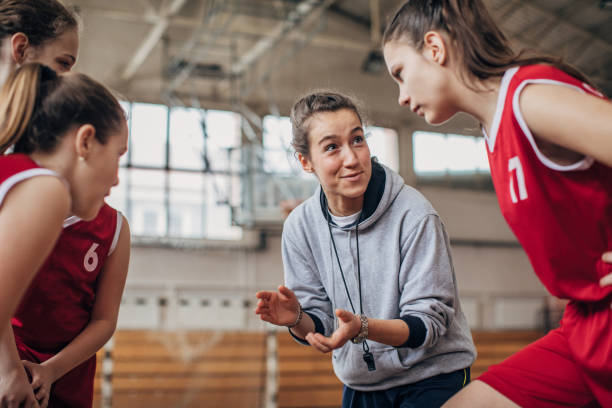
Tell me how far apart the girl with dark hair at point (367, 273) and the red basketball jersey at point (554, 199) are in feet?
1.44

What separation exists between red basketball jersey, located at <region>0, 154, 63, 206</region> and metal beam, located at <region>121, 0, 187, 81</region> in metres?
8.81

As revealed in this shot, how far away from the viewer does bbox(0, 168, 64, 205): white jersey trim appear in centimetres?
119

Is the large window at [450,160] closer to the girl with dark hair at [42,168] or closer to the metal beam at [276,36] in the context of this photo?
the metal beam at [276,36]

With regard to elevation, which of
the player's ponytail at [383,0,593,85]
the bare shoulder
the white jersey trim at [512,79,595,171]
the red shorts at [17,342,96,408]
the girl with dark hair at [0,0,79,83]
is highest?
the girl with dark hair at [0,0,79,83]

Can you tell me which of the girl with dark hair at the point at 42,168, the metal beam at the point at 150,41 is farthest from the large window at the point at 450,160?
the girl with dark hair at the point at 42,168

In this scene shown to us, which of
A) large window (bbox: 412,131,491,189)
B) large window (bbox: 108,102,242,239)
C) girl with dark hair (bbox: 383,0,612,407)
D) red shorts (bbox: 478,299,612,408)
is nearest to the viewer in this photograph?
girl with dark hair (bbox: 383,0,612,407)

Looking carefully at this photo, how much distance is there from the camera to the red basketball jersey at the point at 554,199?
1360 millimetres

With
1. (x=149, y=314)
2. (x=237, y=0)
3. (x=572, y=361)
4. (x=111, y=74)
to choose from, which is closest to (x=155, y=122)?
(x=111, y=74)

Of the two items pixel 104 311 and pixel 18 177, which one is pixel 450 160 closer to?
pixel 104 311

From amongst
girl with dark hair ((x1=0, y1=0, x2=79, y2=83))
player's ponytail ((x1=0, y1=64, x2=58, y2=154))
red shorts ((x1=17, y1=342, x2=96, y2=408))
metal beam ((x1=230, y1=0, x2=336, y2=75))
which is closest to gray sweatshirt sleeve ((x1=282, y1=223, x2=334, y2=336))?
red shorts ((x1=17, y1=342, x2=96, y2=408))

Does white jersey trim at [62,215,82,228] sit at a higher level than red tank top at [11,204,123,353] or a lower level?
higher

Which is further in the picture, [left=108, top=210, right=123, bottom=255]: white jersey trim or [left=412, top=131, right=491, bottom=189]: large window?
[left=412, top=131, right=491, bottom=189]: large window

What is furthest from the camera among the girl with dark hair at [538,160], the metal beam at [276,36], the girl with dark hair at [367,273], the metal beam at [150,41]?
the metal beam at [150,41]

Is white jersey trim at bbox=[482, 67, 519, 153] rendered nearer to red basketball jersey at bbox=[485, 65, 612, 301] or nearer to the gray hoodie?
red basketball jersey at bbox=[485, 65, 612, 301]
